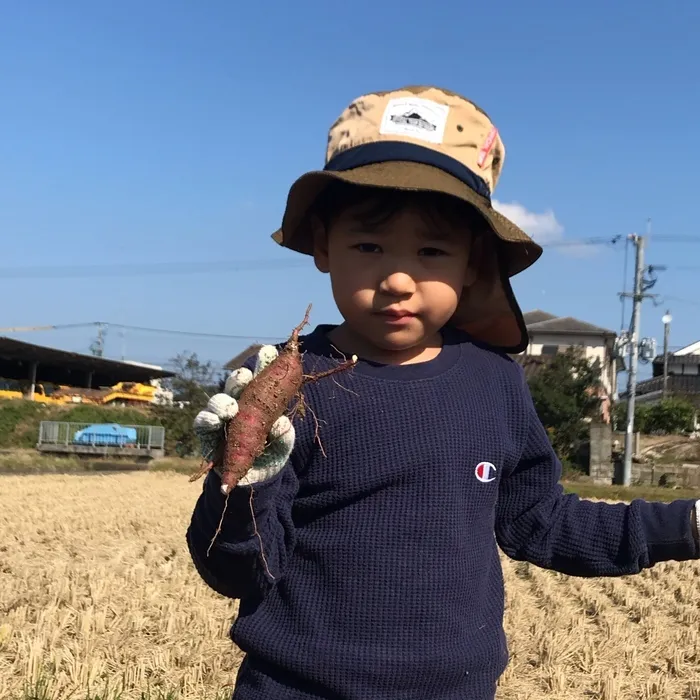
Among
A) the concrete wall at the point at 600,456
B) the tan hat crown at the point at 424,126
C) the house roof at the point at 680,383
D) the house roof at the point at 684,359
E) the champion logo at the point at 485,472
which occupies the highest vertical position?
the house roof at the point at 684,359

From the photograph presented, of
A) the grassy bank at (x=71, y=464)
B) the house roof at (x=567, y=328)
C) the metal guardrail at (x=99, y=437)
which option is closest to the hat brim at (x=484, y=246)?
the grassy bank at (x=71, y=464)

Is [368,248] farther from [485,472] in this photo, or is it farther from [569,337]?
[569,337]

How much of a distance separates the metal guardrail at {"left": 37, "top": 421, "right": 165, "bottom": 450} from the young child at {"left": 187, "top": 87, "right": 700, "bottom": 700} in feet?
85.3

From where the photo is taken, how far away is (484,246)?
214cm

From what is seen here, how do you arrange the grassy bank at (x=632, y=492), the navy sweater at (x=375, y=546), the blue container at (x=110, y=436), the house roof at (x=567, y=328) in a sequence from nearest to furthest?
the navy sweater at (x=375, y=546) < the grassy bank at (x=632, y=492) < the blue container at (x=110, y=436) < the house roof at (x=567, y=328)

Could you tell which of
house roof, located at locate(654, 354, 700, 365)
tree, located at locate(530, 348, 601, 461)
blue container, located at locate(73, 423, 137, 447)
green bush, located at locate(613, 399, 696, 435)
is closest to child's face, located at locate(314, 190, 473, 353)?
tree, located at locate(530, 348, 601, 461)

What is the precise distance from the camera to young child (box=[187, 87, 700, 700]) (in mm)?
1755

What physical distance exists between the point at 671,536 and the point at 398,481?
0.75 m

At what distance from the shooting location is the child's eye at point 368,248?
73.9 inches

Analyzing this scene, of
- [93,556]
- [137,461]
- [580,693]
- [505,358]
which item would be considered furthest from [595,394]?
[505,358]

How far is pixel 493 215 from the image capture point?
1.97 metres

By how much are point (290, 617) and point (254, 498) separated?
1.24 ft

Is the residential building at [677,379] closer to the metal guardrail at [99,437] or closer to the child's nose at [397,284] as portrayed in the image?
the metal guardrail at [99,437]

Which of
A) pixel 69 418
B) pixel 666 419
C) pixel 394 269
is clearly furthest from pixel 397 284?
pixel 666 419
